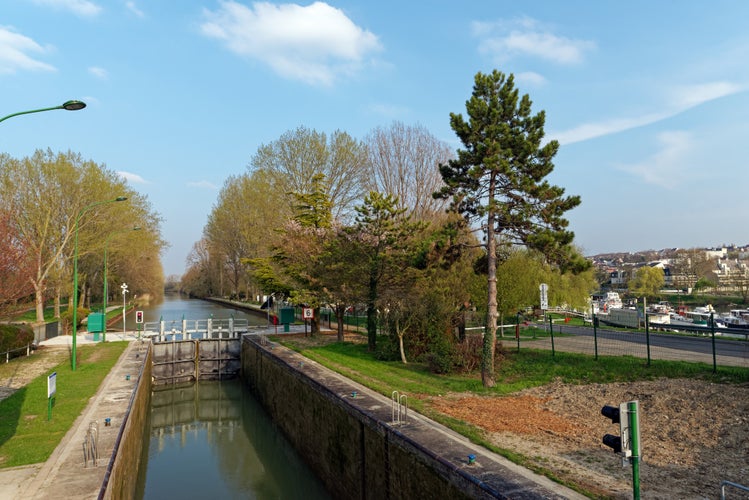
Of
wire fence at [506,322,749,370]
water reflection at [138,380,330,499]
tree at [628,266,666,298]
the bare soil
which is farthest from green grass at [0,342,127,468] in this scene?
tree at [628,266,666,298]

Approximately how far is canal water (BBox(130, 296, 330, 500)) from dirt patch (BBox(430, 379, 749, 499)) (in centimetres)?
575

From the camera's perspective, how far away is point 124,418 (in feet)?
40.2

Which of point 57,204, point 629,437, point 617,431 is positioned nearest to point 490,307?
point 617,431

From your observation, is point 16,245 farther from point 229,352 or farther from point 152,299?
point 152,299

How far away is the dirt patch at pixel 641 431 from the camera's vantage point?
7715 mm

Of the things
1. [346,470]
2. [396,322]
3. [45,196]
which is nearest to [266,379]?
[396,322]

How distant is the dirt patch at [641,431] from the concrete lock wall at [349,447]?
1802 millimetres

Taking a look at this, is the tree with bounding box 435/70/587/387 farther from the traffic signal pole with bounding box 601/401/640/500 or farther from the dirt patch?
the traffic signal pole with bounding box 601/401/640/500

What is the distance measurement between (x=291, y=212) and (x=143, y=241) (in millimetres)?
16734

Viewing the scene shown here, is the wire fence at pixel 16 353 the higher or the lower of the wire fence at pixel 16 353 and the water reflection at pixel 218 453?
the higher

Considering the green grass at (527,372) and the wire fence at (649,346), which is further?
the wire fence at (649,346)

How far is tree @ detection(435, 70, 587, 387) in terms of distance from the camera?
15148mm

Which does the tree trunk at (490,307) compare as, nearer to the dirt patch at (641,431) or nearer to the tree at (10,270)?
the dirt patch at (641,431)

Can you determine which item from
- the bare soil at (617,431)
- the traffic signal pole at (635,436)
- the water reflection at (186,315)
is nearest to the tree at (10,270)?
the water reflection at (186,315)
